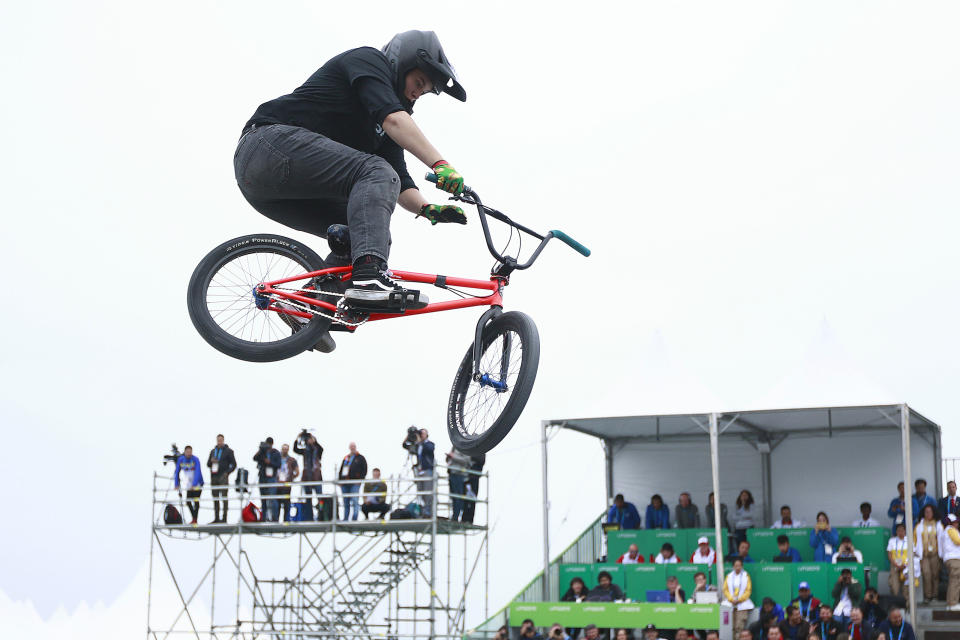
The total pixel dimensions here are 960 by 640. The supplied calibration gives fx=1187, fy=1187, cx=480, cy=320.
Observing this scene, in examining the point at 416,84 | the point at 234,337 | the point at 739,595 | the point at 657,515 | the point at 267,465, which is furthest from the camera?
the point at 657,515

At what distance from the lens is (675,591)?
1480cm

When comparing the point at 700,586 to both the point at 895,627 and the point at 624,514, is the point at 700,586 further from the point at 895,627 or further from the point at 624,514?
the point at 624,514

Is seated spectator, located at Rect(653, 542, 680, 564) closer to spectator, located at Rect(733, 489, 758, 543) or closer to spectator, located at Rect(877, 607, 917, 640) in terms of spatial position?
spectator, located at Rect(733, 489, 758, 543)

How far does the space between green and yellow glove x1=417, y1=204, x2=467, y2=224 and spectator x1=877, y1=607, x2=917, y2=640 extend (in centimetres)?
947

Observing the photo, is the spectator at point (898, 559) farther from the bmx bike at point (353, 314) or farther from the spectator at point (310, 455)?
the bmx bike at point (353, 314)

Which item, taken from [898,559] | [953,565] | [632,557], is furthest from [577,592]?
[953,565]

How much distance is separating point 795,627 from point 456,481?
555 cm

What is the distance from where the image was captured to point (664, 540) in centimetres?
1673

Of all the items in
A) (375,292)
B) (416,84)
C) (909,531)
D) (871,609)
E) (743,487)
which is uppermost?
(416,84)

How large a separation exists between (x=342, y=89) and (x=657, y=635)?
10209mm

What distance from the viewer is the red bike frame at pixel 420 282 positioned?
526 centimetres

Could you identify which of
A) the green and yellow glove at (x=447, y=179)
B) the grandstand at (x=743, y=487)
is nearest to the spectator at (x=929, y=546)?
the grandstand at (x=743, y=487)

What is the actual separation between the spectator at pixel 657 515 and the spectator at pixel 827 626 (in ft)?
14.9

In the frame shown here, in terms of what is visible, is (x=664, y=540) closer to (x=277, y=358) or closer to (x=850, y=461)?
(x=850, y=461)
